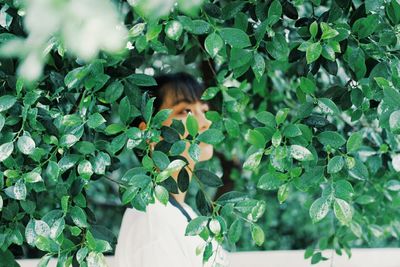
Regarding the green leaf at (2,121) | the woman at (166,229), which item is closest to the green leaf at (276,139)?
the woman at (166,229)

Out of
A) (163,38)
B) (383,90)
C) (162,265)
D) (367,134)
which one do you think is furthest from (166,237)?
(367,134)

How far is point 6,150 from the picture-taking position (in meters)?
1.21

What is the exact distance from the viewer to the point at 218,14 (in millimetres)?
1278

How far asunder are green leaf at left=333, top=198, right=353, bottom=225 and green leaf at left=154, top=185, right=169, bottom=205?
9.9 inches

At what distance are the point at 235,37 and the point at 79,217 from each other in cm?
38

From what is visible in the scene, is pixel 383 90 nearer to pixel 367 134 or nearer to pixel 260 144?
pixel 260 144

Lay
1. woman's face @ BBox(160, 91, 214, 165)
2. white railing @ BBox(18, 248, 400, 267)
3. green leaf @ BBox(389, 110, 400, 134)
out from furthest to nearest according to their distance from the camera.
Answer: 1. white railing @ BBox(18, 248, 400, 267)
2. woman's face @ BBox(160, 91, 214, 165)
3. green leaf @ BBox(389, 110, 400, 134)

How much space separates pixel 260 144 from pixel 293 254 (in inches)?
49.2

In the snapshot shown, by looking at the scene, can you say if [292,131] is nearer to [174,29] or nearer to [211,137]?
[211,137]

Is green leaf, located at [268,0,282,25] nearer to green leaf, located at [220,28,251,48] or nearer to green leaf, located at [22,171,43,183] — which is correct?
green leaf, located at [220,28,251,48]

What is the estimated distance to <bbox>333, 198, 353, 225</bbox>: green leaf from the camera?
1106 mm

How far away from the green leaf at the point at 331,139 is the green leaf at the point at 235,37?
189mm

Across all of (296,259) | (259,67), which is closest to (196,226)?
(259,67)

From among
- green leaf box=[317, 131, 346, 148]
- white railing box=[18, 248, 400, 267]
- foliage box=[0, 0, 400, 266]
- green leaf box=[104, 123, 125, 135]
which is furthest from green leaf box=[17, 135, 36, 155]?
white railing box=[18, 248, 400, 267]
